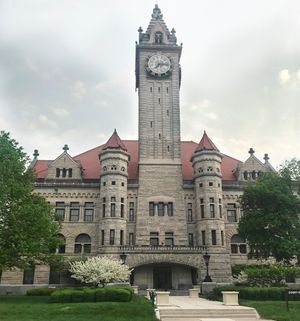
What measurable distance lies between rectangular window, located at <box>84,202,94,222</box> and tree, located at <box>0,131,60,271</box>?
48.3 feet

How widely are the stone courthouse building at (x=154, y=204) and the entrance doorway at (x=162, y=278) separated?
0.11m

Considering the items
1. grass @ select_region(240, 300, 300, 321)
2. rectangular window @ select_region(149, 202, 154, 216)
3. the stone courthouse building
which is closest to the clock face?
the stone courthouse building

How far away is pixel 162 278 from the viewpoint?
4334cm

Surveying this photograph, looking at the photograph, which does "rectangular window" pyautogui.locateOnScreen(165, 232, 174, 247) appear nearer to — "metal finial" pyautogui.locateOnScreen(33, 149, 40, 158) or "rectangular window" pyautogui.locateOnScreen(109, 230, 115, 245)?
"rectangular window" pyautogui.locateOnScreen(109, 230, 115, 245)

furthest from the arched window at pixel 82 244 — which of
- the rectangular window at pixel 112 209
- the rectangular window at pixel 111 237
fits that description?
the rectangular window at pixel 112 209

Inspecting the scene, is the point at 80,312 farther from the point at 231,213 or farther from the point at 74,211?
the point at 231,213

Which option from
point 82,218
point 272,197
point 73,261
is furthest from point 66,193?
point 272,197

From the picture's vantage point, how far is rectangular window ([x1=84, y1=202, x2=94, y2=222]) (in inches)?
1811

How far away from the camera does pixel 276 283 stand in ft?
103

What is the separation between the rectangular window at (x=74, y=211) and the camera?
4594cm

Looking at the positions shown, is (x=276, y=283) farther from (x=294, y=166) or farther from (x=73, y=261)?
(x=73, y=261)

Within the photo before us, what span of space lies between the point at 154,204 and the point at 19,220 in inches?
862

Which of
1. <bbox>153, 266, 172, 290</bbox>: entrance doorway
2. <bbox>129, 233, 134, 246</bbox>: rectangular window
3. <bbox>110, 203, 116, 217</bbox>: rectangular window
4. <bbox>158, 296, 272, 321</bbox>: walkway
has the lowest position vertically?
<bbox>158, 296, 272, 321</bbox>: walkway

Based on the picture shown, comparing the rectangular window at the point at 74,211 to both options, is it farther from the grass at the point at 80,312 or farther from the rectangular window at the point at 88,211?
the grass at the point at 80,312
